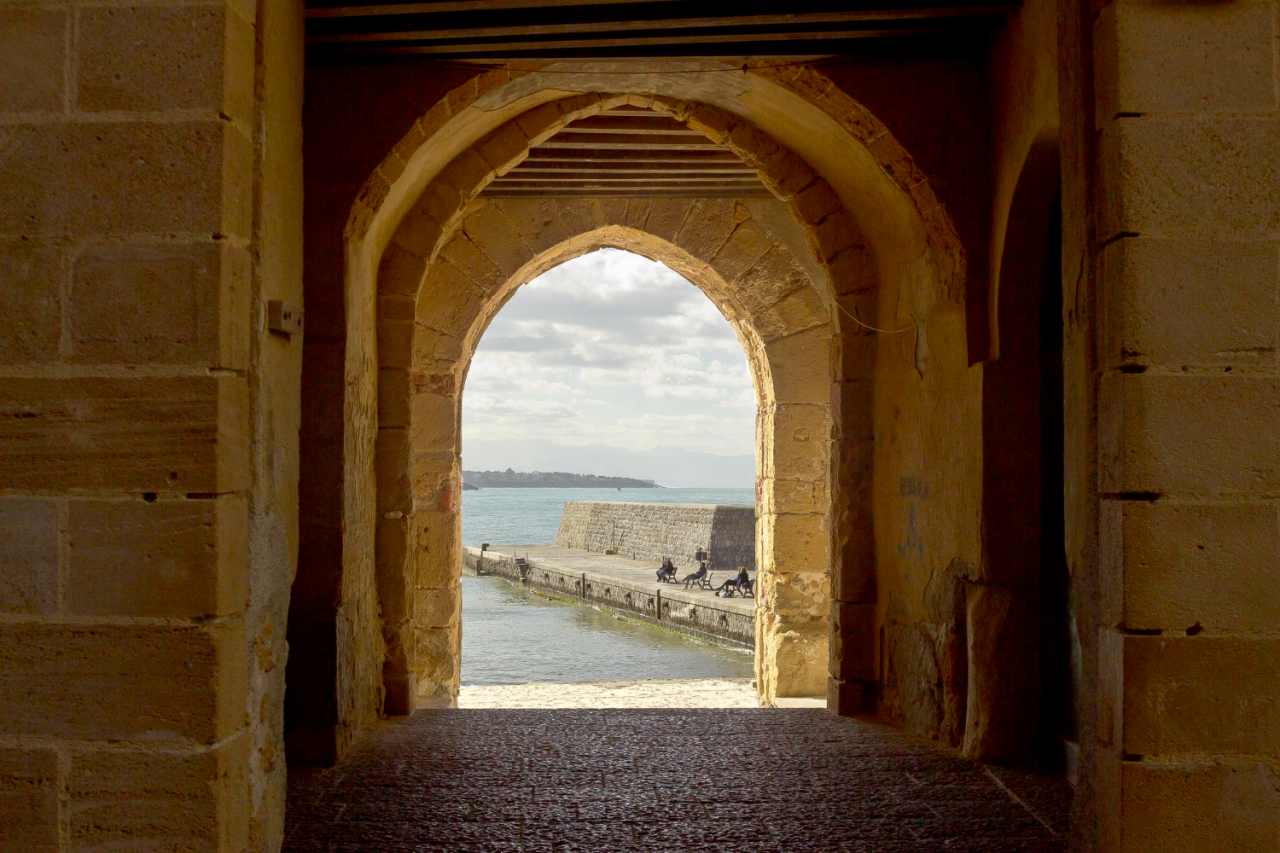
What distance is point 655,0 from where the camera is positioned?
370cm

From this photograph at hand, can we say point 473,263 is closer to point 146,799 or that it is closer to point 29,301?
point 29,301

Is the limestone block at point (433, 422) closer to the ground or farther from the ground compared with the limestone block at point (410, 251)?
closer to the ground

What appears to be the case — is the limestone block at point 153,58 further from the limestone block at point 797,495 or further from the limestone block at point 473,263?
the limestone block at point 797,495

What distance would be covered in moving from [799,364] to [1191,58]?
15.8 ft

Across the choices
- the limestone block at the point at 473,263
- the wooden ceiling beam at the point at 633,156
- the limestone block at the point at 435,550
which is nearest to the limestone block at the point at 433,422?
the limestone block at the point at 435,550

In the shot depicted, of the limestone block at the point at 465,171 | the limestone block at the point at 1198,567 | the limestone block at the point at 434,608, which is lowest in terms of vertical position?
the limestone block at the point at 434,608

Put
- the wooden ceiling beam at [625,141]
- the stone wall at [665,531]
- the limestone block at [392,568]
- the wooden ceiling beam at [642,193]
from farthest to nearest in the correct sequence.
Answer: the stone wall at [665,531] → the wooden ceiling beam at [642,193] → the wooden ceiling beam at [625,141] → the limestone block at [392,568]

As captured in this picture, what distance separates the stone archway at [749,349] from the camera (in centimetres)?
686

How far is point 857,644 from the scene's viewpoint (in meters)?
5.08

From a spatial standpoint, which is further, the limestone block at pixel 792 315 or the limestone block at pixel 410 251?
the limestone block at pixel 792 315

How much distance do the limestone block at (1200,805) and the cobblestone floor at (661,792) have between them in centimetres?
77

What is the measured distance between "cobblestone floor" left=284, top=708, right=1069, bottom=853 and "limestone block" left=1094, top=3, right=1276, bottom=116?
1.97m

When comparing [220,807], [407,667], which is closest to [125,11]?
[220,807]

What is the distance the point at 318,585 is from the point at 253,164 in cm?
198
